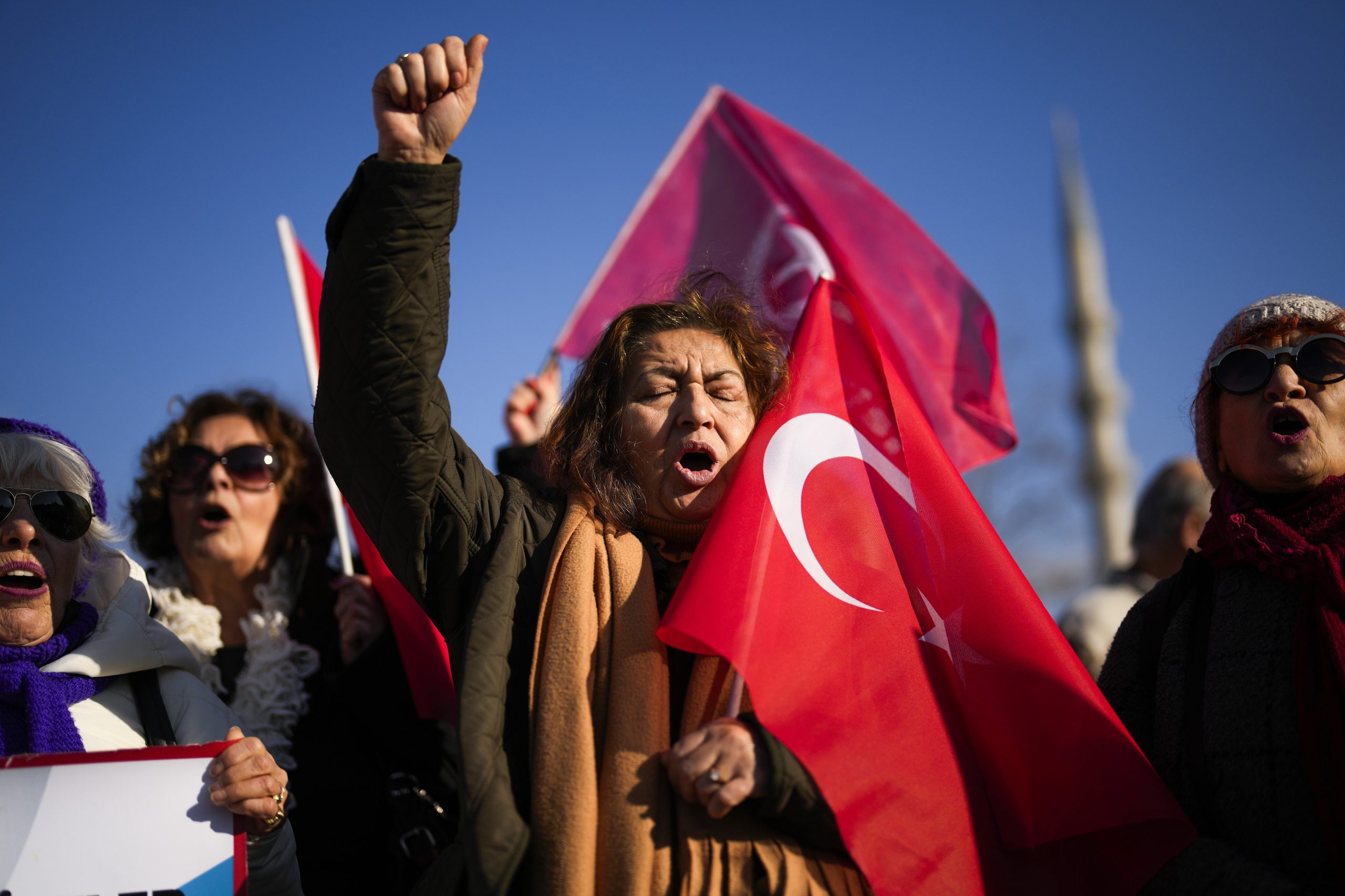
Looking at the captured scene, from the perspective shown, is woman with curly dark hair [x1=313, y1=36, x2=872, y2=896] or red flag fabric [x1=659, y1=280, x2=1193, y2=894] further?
red flag fabric [x1=659, y1=280, x2=1193, y2=894]

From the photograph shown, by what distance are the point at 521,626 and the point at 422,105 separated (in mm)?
1081

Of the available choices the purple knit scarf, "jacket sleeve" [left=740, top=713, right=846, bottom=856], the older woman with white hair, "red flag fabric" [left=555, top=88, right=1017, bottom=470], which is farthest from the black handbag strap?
"red flag fabric" [left=555, top=88, right=1017, bottom=470]

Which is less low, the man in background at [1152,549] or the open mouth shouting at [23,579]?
the open mouth shouting at [23,579]

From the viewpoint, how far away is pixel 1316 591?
223 cm

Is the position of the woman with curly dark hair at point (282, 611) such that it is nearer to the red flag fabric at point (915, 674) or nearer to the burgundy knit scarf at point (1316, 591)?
the red flag fabric at point (915, 674)

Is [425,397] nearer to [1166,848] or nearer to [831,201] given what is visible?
[1166,848]

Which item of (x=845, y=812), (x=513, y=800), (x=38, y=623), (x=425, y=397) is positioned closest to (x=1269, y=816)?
(x=845, y=812)

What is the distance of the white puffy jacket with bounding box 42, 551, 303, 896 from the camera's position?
2.44 m

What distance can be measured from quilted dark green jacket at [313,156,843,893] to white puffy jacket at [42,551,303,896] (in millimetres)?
407

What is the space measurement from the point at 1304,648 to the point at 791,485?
110 cm

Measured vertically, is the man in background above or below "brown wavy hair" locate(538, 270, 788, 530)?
below

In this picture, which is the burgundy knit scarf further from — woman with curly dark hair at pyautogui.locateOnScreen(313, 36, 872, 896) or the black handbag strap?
the black handbag strap

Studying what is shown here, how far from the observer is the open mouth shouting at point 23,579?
2.58m

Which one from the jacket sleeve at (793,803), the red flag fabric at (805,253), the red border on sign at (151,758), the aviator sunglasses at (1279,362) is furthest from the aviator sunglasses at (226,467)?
the aviator sunglasses at (1279,362)
